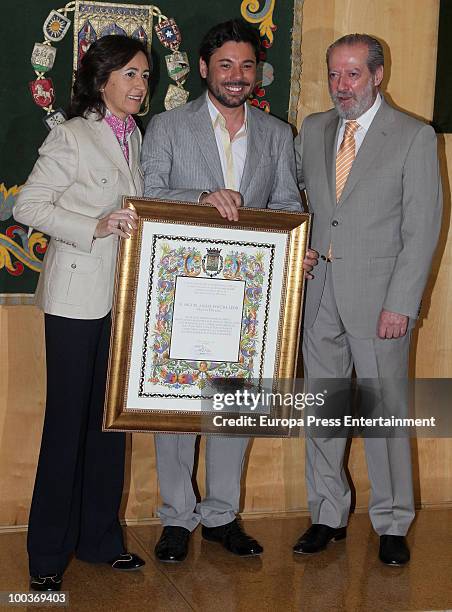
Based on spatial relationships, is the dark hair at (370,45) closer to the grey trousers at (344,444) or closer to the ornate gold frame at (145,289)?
the ornate gold frame at (145,289)

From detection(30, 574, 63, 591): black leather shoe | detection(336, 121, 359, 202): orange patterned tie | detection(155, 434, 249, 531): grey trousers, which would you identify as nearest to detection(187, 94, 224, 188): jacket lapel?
detection(336, 121, 359, 202): orange patterned tie

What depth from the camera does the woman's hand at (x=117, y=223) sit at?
3.11m

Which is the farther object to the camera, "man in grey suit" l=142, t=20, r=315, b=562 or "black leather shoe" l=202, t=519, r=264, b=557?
"black leather shoe" l=202, t=519, r=264, b=557

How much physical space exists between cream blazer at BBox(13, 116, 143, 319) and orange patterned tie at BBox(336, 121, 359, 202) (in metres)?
0.82

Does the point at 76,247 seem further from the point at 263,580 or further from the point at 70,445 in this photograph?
the point at 263,580

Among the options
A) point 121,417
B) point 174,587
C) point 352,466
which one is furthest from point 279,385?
point 352,466

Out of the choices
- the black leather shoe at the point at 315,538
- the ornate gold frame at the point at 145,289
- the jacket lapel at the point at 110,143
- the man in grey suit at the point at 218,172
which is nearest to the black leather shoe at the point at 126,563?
the man in grey suit at the point at 218,172

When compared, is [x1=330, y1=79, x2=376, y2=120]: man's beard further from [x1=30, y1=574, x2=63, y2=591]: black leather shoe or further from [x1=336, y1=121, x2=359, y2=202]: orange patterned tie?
[x1=30, y1=574, x2=63, y2=591]: black leather shoe

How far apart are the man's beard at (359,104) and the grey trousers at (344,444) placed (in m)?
0.56

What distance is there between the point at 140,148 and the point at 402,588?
1.80 m

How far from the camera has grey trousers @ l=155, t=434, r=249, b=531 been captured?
361cm

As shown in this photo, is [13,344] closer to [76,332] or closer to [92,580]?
[76,332]

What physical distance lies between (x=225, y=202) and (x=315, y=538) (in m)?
1.37

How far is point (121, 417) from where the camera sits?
329 cm
